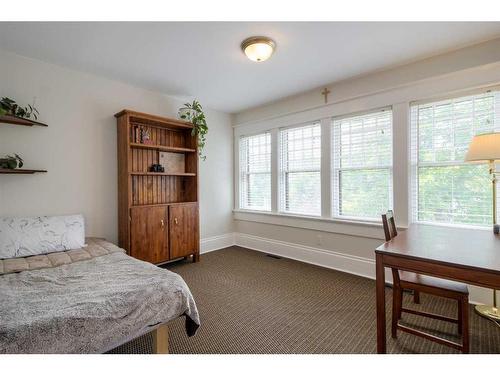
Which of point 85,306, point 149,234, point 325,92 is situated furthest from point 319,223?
point 85,306

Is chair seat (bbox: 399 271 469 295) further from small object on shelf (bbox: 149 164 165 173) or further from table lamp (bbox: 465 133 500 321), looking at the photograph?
small object on shelf (bbox: 149 164 165 173)

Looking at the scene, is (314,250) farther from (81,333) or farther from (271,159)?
(81,333)

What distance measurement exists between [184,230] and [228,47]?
2.37m

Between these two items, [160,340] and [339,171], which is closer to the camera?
[160,340]

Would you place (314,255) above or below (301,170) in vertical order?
below

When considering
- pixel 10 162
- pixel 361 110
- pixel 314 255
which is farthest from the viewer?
pixel 314 255

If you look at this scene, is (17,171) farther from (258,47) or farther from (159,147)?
(258,47)

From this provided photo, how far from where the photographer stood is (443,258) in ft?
4.45

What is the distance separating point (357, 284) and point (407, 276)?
1090mm

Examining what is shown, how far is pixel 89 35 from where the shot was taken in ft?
7.10

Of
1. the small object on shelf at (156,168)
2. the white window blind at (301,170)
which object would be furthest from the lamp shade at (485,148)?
the small object on shelf at (156,168)

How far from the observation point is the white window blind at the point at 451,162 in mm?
2340
